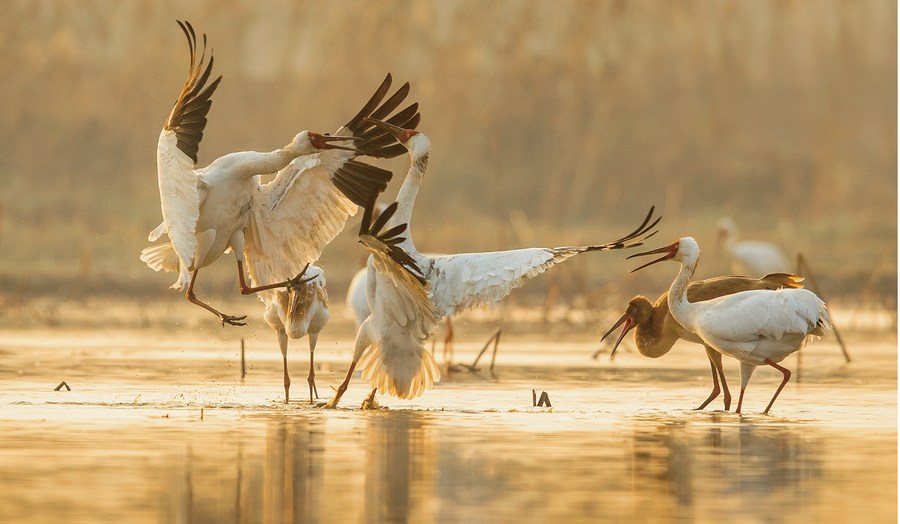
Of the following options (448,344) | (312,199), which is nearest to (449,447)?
(312,199)

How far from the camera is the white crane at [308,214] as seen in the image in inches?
429

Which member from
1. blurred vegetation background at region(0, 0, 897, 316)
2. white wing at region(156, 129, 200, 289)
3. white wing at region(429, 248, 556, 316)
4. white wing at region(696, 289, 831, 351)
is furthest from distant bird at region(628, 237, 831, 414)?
blurred vegetation background at region(0, 0, 897, 316)

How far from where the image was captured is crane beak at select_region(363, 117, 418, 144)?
10.7m

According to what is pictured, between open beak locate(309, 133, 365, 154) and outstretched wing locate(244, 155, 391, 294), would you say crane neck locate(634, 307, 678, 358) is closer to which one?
outstretched wing locate(244, 155, 391, 294)

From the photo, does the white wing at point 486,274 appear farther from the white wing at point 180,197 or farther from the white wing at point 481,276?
the white wing at point 180,197

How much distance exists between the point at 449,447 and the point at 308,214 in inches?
131

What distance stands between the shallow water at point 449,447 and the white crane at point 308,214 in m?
0.61

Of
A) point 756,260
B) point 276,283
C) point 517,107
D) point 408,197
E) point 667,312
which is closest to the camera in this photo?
point 408,197

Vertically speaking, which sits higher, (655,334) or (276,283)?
(276,283)

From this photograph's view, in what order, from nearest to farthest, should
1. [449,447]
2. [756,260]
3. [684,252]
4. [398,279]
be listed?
1. [449,447]
2. [398,279]
3. [684,252]
4. [756,260]

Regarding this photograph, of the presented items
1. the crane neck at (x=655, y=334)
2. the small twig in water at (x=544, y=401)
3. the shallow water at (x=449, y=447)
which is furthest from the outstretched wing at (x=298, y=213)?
the crane neck at (x=655, y=334)

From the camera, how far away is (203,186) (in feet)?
34.8

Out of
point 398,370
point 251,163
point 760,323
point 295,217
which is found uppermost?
point 251,163

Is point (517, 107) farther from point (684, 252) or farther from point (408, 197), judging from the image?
point (408, 197)
